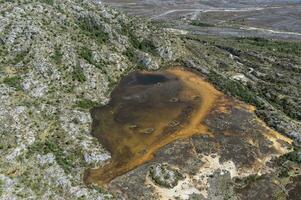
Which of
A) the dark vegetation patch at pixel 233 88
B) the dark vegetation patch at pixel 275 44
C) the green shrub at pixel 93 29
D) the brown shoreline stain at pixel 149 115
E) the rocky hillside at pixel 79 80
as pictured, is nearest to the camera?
the rocky hillside at pixel 79 80

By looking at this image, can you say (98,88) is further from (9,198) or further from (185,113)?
(9,198)

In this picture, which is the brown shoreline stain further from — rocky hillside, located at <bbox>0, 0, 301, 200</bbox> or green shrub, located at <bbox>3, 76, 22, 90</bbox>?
green shrub, located at <bbox>3, 76, 22, 90</bbox>

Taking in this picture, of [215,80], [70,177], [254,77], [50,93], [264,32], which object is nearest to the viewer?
[70,177]

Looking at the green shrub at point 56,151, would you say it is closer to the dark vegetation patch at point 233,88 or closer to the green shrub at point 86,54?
the green shrub at point 86,54

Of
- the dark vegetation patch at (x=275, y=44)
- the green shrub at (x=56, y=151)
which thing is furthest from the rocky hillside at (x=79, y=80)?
the dark vegetation patch at (x=275, y=44)

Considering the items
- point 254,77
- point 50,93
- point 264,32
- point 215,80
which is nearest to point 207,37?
point 264,32

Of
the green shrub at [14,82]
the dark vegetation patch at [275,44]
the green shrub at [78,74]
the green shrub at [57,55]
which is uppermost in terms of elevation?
the green shrub at [57,55]

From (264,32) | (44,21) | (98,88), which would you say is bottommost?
(264,32)
